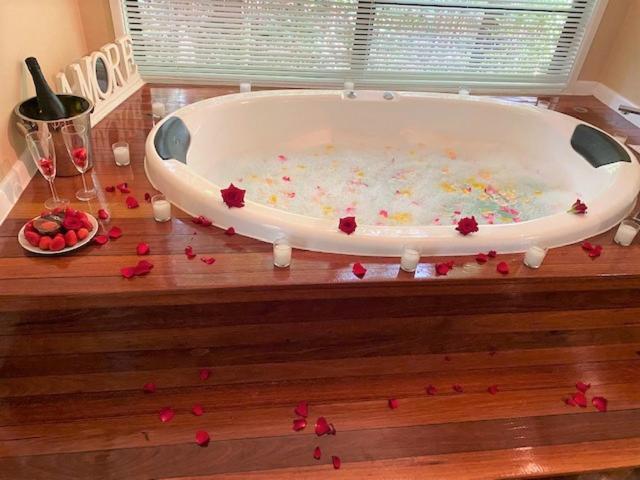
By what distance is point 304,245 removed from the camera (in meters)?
1.30

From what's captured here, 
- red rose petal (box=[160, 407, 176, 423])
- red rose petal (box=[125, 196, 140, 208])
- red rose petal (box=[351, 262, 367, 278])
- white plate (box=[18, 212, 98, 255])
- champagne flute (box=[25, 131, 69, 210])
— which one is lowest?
red rose petal (box=[160, 407, 176, 423])

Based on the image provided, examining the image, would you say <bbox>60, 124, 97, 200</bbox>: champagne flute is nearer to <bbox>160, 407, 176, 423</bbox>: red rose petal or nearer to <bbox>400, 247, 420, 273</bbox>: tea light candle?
<bbox>160, 407, 176, 423</bbox>: red rose petal

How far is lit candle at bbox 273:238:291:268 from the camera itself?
4.02ft

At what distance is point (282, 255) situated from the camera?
123 centimetres

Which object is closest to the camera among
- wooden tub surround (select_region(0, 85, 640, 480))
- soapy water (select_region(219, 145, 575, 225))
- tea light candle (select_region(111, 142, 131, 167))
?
wooden tub surround (select_region(0, 85, 640, 480))

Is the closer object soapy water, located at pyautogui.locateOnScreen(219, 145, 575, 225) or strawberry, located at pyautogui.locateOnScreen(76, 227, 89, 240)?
strawberry, located at pyautogui.locateOnScreen(76, 227, 89, 240)

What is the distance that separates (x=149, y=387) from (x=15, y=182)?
75 centimetres

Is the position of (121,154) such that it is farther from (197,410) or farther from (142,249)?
(197,410)

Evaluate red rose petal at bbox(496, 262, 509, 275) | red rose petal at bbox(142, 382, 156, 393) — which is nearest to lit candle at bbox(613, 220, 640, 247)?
red rose petal at bbox(496, 262, 509, 275)

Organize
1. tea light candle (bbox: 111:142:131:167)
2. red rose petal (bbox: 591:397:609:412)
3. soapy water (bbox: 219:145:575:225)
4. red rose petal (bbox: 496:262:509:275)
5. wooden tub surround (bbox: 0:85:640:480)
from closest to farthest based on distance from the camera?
1. wooden tub surround (bbox: 0:85:640:480)
2. red rose petal (bbox: 496:262:509:275)
3. red rose petal (bbox: 591:397:609:412)
4. tea light candle (bbox: 111:142:131:167)
5. soapy water (bbox: 219:145:575:225)

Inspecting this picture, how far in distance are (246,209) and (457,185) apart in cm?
117

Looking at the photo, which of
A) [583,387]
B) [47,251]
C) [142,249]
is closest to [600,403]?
[583,387]

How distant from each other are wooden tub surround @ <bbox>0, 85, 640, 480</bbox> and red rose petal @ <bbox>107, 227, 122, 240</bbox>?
0.02 metres

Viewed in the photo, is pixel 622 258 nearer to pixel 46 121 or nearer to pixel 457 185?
pixel 457 185
